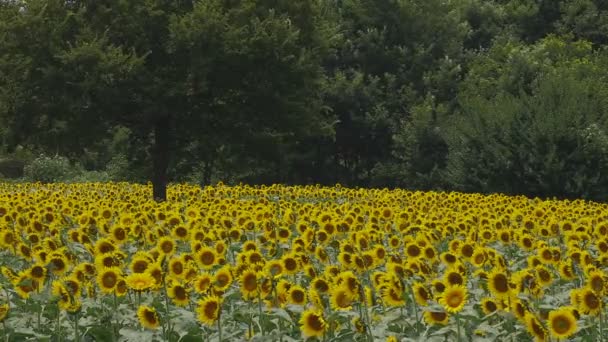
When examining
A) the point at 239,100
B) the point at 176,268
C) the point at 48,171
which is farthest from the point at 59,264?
the point at 48,171

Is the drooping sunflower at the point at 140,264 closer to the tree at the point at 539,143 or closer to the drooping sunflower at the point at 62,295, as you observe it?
the drooping sunflower at the point at 62,295

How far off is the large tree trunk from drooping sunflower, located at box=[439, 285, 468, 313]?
1520cm

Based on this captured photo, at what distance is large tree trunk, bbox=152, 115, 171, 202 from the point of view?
19.6 metres

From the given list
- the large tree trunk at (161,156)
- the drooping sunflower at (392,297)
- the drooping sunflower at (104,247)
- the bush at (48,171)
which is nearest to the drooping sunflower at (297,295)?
the drooping sunflower at (392,297)

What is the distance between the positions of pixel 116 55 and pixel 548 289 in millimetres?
13024

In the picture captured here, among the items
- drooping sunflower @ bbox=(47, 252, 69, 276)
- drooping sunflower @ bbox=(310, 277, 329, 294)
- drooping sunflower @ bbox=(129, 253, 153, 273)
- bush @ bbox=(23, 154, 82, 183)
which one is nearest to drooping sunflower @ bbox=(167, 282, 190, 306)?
drooping sunflower @ bbox=(129, 253, 153, 273)

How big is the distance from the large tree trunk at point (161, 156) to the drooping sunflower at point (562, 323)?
15.8 m

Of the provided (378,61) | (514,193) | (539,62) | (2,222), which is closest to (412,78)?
(378,61)

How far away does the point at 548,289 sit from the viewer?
21.3 feet

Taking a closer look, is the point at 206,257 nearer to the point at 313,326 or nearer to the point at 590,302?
the point at 313,326

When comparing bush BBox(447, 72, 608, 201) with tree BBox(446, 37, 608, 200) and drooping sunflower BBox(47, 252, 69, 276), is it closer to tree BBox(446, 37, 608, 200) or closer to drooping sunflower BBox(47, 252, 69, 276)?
tree BBox(446, 37, 608, 200)

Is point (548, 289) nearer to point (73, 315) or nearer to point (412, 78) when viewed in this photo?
point (73, 315)

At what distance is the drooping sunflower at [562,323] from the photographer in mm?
4043

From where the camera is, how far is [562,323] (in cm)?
407
